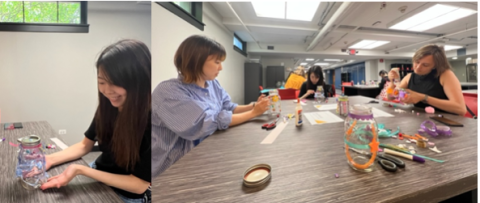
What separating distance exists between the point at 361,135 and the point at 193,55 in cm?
75

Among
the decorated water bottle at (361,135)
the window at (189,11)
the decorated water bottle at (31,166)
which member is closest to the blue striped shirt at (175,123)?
the decorated water bottle at (31,166)

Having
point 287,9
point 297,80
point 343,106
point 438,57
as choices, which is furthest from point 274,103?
point 287,9

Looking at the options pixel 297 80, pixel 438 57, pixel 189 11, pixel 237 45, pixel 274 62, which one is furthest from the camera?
pixel 274 62

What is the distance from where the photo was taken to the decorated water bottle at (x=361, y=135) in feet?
1.70

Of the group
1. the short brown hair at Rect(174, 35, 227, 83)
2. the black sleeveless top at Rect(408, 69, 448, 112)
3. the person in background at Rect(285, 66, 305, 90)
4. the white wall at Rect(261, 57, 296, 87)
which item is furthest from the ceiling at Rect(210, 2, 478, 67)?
the short brown hair at Rect(174, 35, 227, 83)

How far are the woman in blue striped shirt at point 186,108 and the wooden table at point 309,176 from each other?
0.14 metres

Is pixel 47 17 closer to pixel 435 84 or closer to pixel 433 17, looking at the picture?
pixel 435 84

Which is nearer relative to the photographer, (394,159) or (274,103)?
(394,159)

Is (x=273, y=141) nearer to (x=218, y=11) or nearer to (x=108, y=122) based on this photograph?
(x=108, y=122)

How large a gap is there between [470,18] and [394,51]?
5.49 m

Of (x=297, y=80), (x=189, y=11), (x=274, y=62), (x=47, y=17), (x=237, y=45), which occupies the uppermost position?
(x=274, y=62)

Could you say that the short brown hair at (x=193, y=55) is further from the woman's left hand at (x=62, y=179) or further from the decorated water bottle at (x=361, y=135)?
the decorated water bottle at (x=361, y=135)

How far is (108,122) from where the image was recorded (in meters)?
0.48

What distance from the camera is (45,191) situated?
0.42 metres
